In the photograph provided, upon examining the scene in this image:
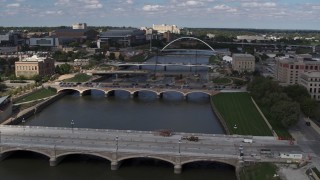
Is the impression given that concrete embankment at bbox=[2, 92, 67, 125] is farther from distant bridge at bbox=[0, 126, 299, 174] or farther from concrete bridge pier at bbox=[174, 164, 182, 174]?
concrete bridge pier at bbox=[174, 164, 182, 174]

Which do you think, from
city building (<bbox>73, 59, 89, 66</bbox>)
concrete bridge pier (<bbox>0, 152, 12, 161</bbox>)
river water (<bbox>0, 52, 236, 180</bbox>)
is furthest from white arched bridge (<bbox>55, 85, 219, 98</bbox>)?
city building (<bbox>73, 59, 89, 66</bbox>)

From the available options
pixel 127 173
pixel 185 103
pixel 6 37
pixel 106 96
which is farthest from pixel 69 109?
pixel 6 37

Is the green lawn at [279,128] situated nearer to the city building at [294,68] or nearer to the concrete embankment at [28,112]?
the city building at [294,68]

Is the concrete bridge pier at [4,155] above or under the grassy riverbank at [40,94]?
under

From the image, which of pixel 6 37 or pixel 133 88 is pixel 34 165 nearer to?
pixel 133 88

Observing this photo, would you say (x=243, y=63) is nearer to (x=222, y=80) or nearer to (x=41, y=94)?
(x=222, y=80)

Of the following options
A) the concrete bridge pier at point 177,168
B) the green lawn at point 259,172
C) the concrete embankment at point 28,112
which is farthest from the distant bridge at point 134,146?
the concrete embankment at point 28,112
